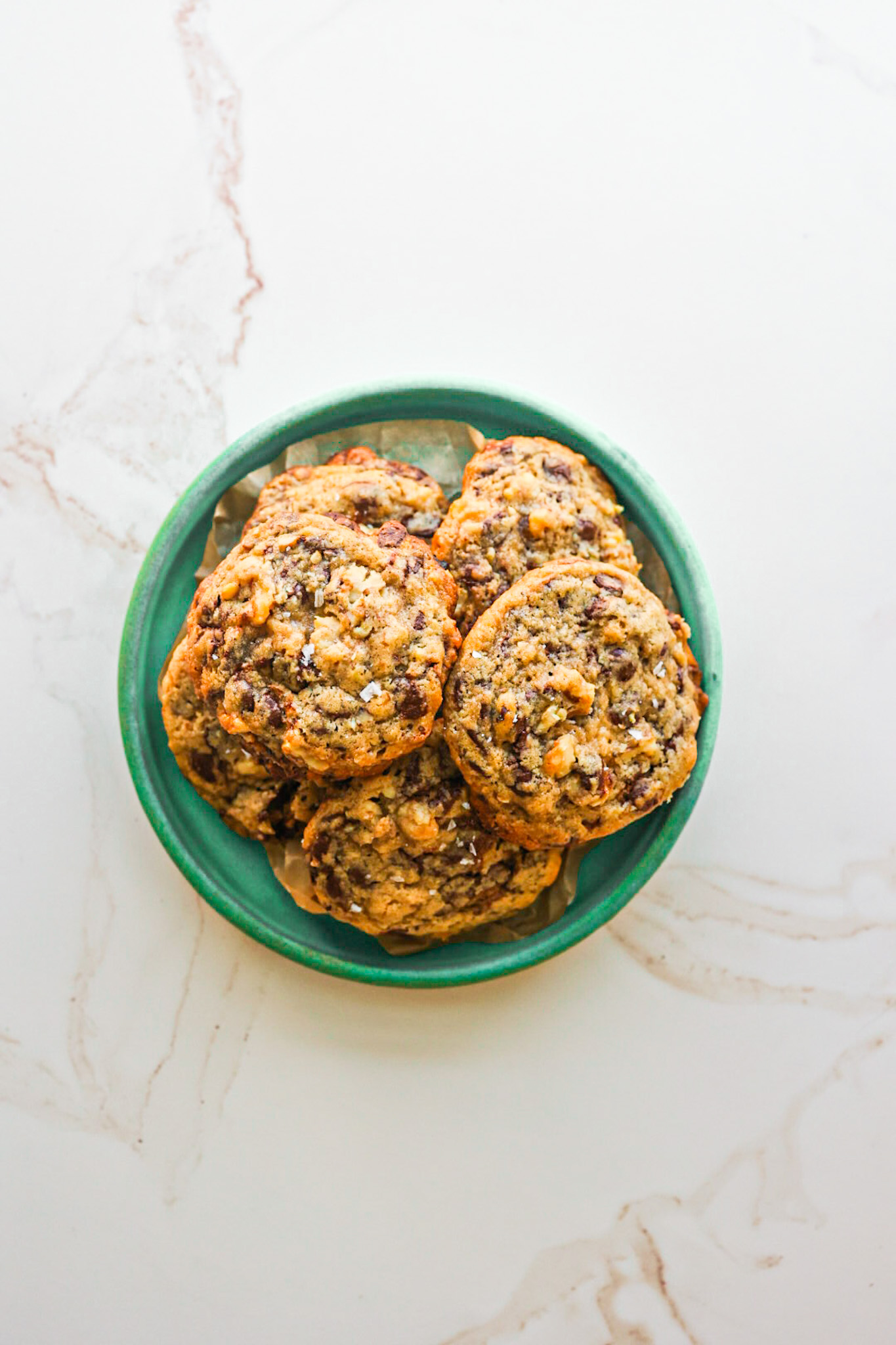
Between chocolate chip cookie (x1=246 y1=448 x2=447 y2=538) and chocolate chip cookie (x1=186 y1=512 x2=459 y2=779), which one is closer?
chocolate chip cookie (x1=186 y1=512 x2=459 y2=779)

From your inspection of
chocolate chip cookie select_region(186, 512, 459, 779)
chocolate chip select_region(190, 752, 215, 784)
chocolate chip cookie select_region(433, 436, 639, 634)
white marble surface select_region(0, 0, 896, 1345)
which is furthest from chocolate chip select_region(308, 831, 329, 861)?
white marble surface select_region(0, 0, 896, 1345)

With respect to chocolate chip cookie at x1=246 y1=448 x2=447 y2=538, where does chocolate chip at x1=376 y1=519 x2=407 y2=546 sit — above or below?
below

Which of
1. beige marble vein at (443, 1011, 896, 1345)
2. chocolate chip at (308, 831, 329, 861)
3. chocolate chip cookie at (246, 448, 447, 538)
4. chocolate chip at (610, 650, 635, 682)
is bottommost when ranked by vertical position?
beige marble vein at (443, 1011, 896, 1345)

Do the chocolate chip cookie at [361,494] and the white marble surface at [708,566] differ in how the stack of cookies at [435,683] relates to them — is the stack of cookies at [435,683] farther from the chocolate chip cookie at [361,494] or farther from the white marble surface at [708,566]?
the white marble surface at [708,566]

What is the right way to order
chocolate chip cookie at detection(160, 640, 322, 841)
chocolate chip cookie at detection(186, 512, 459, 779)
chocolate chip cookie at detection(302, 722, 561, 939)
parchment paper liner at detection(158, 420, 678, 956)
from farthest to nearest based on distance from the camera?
parchment paper liner at detection(158, 420, 678, 956)
chocolate chip cookie at detection(160, 640, 322, 841)
chocolate chip cookie at detection(302, 722, 561, 939)
chocolate chip cookie at detection(186, 512, 459, 779)

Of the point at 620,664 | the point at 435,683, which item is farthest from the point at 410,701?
the point at 620,664

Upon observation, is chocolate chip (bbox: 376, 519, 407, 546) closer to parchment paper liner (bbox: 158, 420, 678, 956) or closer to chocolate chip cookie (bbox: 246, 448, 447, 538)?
chocolate chip cookie (bbox: 246, 448, 447, 538)

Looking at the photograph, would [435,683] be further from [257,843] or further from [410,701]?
[257,843]
